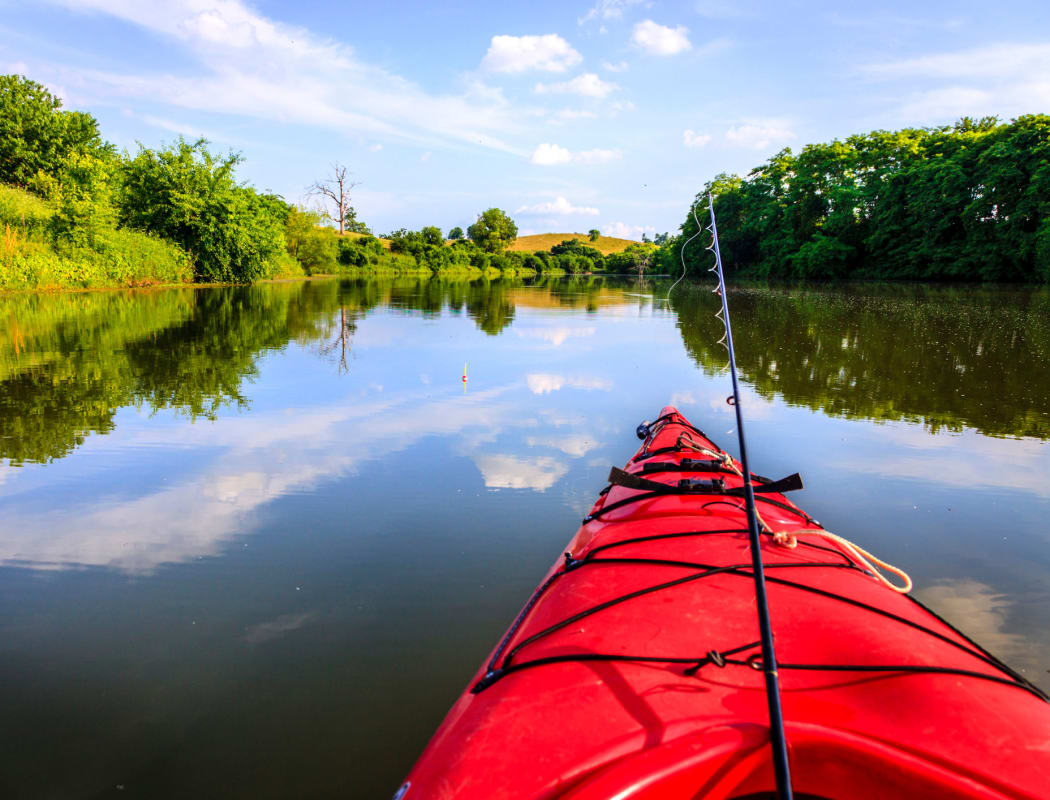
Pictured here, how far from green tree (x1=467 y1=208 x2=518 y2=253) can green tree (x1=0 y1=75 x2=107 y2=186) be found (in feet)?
194

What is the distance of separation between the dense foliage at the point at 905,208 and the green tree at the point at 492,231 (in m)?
38.2

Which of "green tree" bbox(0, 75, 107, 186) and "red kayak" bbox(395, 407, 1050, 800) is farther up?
"green tree" bbox(0, 75, 107, 186)

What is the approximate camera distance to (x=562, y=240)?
109m

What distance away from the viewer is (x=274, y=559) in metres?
3.72

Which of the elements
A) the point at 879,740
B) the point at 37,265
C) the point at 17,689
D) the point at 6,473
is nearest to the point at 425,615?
the point at 17,689

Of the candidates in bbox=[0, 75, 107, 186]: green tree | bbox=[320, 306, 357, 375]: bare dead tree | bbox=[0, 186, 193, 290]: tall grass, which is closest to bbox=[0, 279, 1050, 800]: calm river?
bbox=[320, 306, 357, 375]: bare dead tree

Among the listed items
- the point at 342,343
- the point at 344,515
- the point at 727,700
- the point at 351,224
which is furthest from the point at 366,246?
the point at 727,700

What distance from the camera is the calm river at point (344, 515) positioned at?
242cm

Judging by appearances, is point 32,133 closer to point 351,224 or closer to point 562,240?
point 351,224

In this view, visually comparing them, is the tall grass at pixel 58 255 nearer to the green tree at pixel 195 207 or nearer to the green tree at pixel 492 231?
the green tree at pixel 195 207

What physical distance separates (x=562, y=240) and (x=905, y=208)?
77.4 meters

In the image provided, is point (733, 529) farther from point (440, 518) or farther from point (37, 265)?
point (37, 265)

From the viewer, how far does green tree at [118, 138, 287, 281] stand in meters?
27.3

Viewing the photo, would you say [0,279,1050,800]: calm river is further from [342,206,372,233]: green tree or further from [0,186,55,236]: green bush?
[342,206,372,233]: green tree
